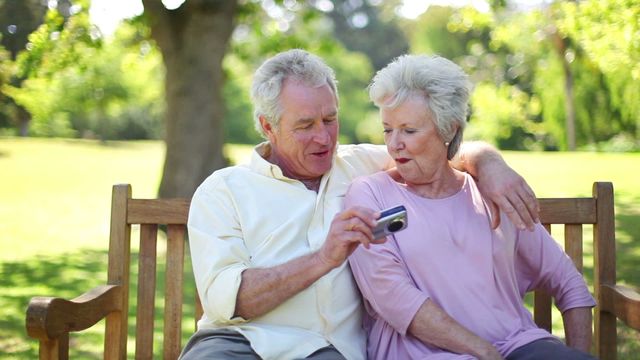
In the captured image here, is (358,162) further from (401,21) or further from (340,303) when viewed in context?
(401,21)

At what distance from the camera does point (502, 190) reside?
3.07 metres

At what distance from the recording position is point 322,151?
332 cm

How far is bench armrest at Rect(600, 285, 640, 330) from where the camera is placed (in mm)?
3135

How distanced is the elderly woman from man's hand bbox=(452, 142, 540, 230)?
0.30 feet

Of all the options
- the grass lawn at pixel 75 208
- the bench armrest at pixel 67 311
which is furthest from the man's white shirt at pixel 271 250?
the grass lawn at pixel 75 208

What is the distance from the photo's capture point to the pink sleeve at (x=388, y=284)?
9.75ft

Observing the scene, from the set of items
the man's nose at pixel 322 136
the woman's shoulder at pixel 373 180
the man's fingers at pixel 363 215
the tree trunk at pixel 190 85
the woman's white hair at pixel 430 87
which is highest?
Answer: the tree trunk at pixel 190 85

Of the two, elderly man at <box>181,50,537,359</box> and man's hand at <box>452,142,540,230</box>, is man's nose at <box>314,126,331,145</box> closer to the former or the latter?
elderly man at <box>181,50,537,359</box>

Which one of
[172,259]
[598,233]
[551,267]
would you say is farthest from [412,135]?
[172,259]

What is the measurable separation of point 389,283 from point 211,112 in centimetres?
758

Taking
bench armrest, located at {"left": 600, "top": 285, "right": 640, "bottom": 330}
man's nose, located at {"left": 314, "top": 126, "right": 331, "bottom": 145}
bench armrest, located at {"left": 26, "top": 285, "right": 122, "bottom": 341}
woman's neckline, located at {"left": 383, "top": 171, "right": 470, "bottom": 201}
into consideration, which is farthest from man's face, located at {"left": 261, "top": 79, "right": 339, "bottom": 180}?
bench armrest, located at {"left": 600, "top": 285, "right": 640, "bottom": 330}

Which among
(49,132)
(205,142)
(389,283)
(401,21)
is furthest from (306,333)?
(401,21)

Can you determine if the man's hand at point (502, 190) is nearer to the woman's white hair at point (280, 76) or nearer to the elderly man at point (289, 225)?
the elderly man at point (289, 225)

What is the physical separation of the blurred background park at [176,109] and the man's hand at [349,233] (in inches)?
146
